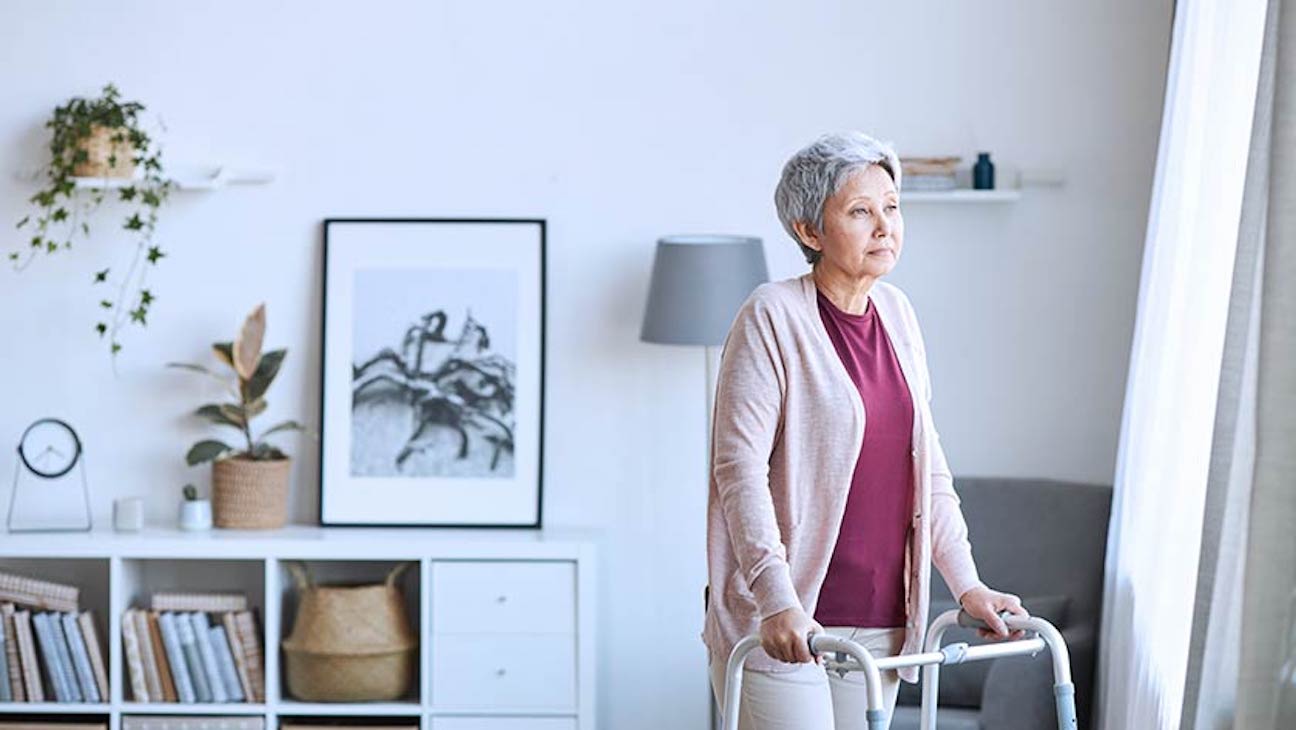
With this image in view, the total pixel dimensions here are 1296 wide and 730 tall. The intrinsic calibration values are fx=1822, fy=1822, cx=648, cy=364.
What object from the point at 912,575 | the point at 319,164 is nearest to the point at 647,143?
the point at 319,164

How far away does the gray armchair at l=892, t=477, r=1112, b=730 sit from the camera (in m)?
3.91

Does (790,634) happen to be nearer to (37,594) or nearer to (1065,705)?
(1065,705)

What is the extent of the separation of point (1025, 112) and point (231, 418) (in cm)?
220

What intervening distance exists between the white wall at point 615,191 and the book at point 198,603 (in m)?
0.34

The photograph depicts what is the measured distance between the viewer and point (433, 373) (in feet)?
15.7

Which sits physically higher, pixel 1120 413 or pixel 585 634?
pixel 1120 413

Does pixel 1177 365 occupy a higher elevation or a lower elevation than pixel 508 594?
higher

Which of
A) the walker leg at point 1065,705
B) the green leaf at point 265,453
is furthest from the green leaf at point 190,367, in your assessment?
the walker leg at point 1065,705

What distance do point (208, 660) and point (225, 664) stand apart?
1.7 inches

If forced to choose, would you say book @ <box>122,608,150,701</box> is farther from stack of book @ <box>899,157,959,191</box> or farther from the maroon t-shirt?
the maroon t-shirt

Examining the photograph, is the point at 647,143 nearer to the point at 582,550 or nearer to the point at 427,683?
the point at 582,550

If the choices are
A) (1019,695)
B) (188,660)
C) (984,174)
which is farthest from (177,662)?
(984,174)

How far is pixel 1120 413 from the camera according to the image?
186 inches

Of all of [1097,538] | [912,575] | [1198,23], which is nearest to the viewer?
[912,575]
